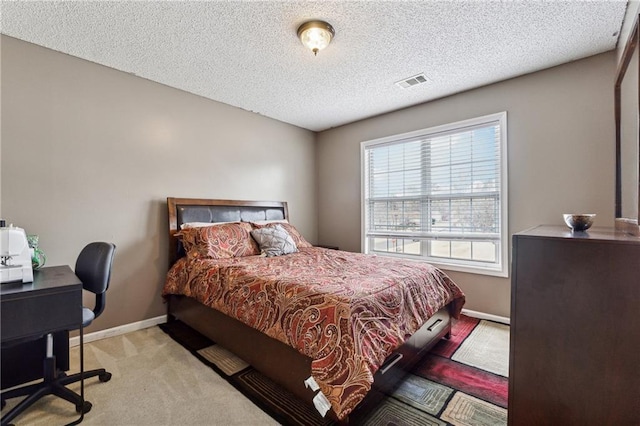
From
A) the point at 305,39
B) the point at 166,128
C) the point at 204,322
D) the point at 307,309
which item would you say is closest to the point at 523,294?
the point at 307,309

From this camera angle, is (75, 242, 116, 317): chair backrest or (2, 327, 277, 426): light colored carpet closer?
(2, 327, 277, 426): light colored carpet

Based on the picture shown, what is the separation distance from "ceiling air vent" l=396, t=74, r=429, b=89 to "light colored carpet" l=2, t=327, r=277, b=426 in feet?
10.3

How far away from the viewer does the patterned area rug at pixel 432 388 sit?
1.60m

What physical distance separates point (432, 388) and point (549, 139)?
2.54m

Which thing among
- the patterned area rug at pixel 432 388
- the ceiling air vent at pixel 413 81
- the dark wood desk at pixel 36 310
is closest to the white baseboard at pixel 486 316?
the patterned area rug at pixel 432 388

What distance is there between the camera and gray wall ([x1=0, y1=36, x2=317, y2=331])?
2.26 meters

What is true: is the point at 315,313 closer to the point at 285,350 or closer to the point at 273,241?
the point at 285,350

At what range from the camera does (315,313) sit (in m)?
1.57

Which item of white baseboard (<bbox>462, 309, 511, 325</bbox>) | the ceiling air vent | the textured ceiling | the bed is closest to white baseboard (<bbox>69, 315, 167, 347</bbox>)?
the bed

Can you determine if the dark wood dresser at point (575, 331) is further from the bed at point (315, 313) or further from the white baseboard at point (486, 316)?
the white baseboard at point (486, 316)

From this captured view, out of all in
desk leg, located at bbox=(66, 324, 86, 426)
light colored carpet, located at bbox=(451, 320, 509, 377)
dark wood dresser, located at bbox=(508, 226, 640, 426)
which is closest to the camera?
dark wood dresser, located at bbox=(508, 226, 640, 426)

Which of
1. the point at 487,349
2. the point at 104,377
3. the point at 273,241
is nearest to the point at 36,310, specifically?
the point at 104,377

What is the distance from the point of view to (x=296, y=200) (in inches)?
177

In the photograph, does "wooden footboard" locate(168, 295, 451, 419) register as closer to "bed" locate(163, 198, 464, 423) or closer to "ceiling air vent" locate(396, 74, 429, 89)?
"bed" locate(163, 198, 464, 423)
